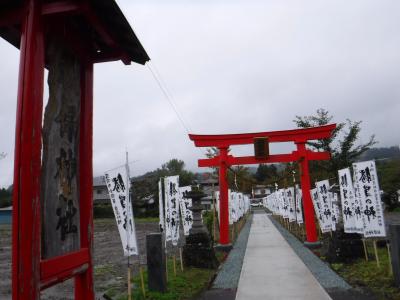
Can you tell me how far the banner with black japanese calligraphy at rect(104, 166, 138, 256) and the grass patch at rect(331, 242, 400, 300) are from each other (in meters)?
4.26

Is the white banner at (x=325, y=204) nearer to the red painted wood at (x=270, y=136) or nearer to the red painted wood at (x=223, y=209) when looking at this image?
the red painted wood at (x=270, y=136)

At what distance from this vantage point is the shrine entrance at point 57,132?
2.42 m

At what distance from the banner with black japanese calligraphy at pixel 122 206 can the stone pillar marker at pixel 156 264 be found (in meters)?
0.47

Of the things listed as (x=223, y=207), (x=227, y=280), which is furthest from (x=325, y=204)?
(x=227, y=280)

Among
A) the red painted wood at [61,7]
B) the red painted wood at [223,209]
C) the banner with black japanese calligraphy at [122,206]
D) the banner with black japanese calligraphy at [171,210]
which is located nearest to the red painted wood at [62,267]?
the red painted wood at [61,7]

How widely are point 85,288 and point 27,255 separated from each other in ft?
3.13

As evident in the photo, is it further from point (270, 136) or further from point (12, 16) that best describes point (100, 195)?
point (12, 16)

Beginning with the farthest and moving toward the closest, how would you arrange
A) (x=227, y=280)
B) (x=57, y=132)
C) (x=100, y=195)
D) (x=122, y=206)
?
(x=100, y=195) < (x=227, y=280) < (x=122, y=206) < (x=57, y=132)

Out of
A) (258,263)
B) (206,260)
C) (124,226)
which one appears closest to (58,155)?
(124,226)

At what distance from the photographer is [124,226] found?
6.37 meters

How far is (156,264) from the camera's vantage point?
22.2ft

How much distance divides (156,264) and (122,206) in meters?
1.29

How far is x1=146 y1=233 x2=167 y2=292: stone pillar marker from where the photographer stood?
22.1ft

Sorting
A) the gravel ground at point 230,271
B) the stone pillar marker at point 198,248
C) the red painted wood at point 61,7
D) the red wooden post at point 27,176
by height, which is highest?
the red painted wood at point 61,7
